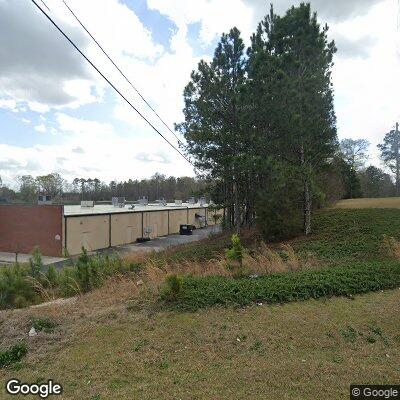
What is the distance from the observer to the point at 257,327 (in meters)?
5.44

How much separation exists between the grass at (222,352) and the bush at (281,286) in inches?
10.7

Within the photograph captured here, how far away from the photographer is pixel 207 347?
16.1ft

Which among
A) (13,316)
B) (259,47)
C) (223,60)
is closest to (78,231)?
(223,60)

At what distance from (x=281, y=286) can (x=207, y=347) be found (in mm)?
2562

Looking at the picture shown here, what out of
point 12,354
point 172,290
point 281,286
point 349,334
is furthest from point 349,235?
point 12,354

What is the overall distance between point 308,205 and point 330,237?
86.1 inches

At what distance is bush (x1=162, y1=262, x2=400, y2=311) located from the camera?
644cm

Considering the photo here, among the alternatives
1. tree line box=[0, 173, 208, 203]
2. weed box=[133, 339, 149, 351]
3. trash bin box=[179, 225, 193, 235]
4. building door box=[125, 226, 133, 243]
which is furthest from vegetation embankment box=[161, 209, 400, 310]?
tree line box=[0, 173, 208, 203]

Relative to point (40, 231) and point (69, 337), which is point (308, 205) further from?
point (40, 231)

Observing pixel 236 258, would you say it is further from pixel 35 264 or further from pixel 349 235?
pixel 349 235

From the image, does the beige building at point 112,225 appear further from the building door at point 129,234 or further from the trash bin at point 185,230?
the trash bin at point 185,230

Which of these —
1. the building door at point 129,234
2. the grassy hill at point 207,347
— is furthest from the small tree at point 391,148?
the grassy hill at point 207,347

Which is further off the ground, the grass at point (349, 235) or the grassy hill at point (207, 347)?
the grass at point (349, 235)

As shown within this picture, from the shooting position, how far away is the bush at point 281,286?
6.44 meters
